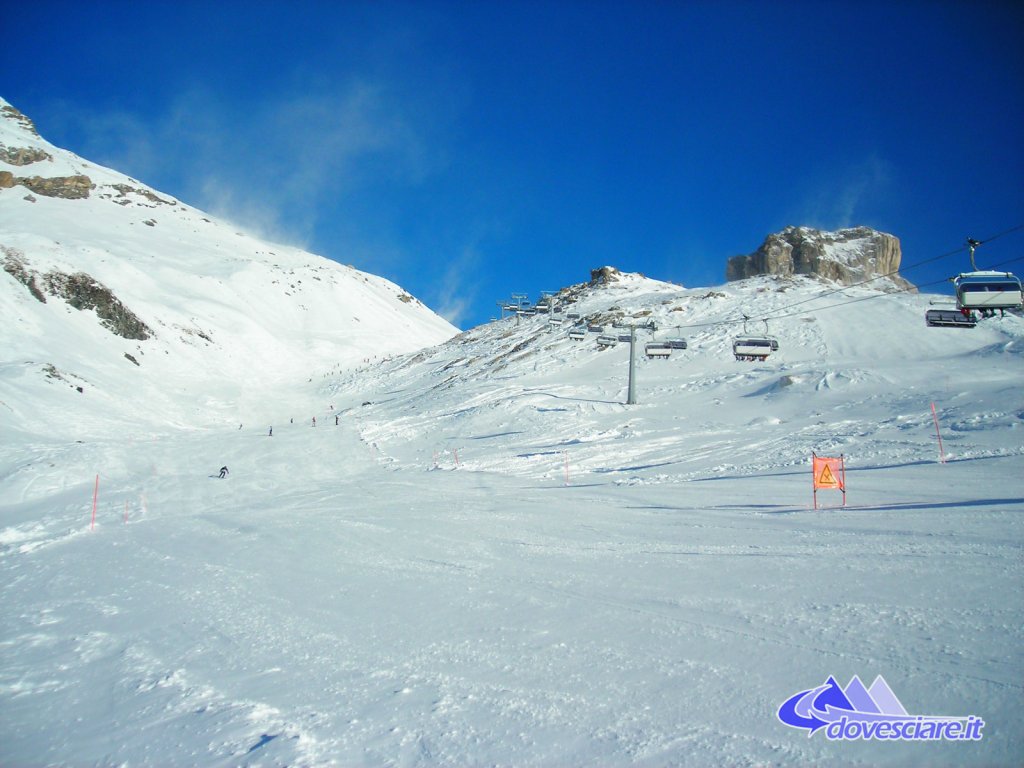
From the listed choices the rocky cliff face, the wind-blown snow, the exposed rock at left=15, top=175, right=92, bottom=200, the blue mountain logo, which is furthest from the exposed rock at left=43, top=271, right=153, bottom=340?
the rocky cliff face

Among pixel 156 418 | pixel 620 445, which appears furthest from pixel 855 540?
pixel 156 418

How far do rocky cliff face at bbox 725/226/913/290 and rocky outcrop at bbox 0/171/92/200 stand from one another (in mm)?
128946

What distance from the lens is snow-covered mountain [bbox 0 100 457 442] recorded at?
4219 cm

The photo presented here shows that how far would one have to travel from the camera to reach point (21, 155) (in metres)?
116

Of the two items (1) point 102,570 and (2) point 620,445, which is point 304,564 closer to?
(1) point 102,570

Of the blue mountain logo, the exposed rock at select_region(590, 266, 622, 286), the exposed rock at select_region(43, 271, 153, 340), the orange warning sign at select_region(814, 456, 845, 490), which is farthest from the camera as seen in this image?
the exposed rock at select_region(590, 266, 622, 286)

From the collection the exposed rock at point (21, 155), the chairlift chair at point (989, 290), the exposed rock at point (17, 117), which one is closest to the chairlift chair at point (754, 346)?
the chairlift chair at point (989, 290)

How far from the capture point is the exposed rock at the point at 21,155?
112044 millimetres

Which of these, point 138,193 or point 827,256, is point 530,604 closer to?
point 827,256

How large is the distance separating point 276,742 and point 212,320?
265 feet

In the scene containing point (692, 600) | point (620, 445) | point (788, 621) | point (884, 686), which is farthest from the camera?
point (620, 445)

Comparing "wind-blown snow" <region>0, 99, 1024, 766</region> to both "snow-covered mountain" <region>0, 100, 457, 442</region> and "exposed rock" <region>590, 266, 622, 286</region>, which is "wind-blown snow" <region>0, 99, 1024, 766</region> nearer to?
"snow-covered mountain" <region>0, 100, 457, 442</region>

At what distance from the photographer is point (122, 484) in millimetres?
20812

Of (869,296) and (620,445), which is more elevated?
(869,296)
